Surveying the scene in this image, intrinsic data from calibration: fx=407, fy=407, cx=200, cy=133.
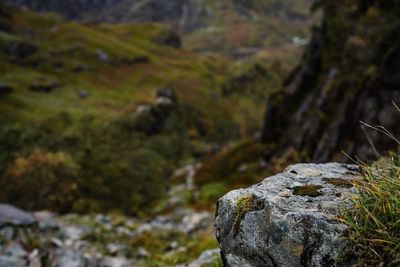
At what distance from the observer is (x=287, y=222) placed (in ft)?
15.4

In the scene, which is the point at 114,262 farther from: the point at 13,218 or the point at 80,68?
the point at 80,68

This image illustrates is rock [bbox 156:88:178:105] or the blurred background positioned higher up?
the blurred background

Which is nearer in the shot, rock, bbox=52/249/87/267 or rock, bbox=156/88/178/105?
rock, bbox=52/249/87/267

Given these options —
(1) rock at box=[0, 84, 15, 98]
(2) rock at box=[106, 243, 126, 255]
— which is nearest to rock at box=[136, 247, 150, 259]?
(2) rock at box=[106, 243, 126, 255]

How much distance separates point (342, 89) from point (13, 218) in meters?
30.1

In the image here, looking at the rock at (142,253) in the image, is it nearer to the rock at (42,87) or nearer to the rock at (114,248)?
the rock at (114,248)

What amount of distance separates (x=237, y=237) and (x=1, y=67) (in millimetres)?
174066

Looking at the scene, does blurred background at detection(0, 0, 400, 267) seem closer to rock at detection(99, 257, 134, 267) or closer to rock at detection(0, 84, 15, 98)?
rock at detection(99, 257, 134, 267)

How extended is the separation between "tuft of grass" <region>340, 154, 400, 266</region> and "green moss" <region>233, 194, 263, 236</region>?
1.16 metres

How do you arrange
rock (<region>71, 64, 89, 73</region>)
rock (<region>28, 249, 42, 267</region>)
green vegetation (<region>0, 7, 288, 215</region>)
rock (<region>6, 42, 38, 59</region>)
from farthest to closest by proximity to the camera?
rock (<region>71, 64, 89, 73</region>)
rock (<region>6, 42, 38, 59</region>)
green vegetation (<region>0, 7, 288, 215</region>)
rock (<region>28, 249, 42, 267</region>)

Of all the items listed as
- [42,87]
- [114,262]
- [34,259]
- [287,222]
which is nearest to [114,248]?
[114,262]

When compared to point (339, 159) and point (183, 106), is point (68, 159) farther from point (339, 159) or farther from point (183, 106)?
point (183, 106)

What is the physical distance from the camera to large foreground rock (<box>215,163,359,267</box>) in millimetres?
4500

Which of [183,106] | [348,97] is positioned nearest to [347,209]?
[348,97]
